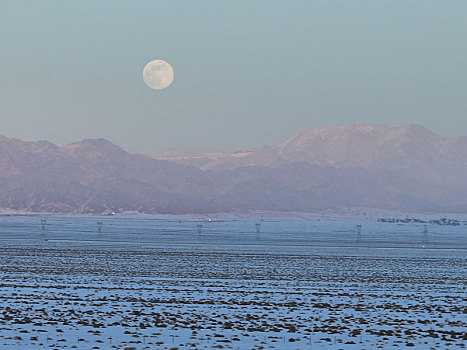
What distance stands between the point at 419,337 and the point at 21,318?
35.3 ft

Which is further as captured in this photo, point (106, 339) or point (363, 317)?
point (363, 317)

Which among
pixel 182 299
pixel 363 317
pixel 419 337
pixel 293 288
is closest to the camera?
pixel 419 337

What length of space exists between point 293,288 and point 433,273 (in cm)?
1477

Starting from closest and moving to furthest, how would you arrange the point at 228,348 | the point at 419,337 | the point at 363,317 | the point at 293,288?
the point at 228,348 < the point at 419,337 < the point at 363,317 < the point at 293,288

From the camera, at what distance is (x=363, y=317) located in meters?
25.1

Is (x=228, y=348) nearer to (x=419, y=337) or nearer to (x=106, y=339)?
(x=106, y=339)

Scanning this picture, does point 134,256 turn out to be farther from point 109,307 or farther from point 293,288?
point 109,307

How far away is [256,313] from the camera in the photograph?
25469mm

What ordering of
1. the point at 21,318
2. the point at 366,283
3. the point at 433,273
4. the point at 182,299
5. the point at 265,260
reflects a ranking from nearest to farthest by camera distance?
the point at 21,318 < the point at 182,299 < the point at 366,283 < the point at 433,273 < the point at 265,260

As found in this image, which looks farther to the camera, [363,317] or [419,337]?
[363,317]

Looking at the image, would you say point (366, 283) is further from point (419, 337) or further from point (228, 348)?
point (228, 348)

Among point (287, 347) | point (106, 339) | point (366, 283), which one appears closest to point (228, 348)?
point (287, 347)

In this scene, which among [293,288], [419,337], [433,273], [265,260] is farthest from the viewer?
[265,260]

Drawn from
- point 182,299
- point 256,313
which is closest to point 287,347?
point 256,313
